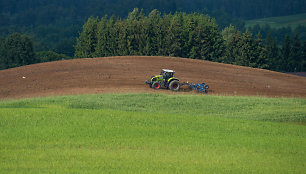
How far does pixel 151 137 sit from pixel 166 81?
17042 millimetres

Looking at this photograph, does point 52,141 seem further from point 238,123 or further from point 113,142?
point 238,123

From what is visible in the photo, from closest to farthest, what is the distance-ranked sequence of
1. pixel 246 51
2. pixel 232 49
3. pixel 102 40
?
pixel 246 51 < pixel 232 49 < pixel 102 40

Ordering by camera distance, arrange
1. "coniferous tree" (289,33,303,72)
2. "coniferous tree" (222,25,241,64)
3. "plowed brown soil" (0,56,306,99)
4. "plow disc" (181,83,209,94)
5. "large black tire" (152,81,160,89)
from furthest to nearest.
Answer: "coniferous tree" (289,33,303,72), "coniferous tree" (222,25,241,64), "plowed brown soil" (0,56,306,99), "plow disc" (181,83,209,94), "large black tire" (152,81,160,89)

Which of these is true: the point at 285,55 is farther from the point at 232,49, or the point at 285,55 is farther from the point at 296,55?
the point at 232,49

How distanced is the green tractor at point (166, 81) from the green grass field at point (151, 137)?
512 centimetres

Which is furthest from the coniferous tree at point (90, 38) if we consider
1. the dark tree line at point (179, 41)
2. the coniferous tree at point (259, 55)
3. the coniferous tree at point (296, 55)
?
the coniferous tree at point (296, 55)

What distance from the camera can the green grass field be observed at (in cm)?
1767

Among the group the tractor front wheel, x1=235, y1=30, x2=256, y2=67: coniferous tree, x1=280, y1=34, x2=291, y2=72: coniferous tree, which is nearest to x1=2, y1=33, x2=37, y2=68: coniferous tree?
x1=235, y1=30, x2=256, y2=67: coniferous tree

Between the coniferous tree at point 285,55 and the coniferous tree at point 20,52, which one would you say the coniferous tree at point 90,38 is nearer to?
the coniferous tree at point 20,52

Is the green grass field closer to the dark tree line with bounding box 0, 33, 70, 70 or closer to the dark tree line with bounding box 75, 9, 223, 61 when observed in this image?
the dark tree line with bounding box 75, 9, 223, 61

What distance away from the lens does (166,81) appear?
38719mm

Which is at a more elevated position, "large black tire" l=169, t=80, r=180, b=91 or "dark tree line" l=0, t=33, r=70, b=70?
"large black tire" l=169, t=80, r=180, b=91

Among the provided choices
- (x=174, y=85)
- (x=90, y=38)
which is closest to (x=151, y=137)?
(x=174, y=85)

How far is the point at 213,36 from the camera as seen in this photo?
77312 mm
